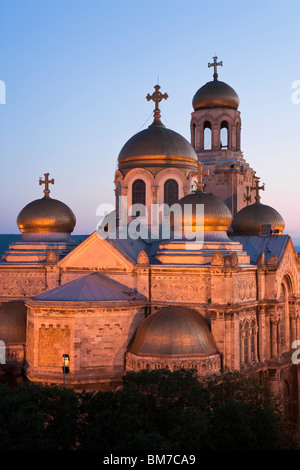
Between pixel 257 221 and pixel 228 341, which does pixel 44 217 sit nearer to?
pixel 257 221

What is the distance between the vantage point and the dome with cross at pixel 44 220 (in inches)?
1587

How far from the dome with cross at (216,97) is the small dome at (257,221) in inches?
462

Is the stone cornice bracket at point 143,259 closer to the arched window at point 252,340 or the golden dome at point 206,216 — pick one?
the golden dome at point 206,216

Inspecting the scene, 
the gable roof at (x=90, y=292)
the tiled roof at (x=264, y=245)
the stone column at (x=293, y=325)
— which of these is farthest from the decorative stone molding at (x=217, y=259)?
the stone column at (x=293, y=325)

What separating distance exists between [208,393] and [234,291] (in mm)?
7612

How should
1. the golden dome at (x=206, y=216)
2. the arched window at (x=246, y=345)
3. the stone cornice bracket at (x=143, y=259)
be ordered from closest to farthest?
1. the stone cornice bracket at (x=143, y=259)
2. the arched window at (x=246, y=345)
3. the golden dome at (x=206, y=216)

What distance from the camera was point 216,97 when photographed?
49.5 m

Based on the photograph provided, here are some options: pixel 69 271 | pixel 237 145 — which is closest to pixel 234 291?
pixel 69 271

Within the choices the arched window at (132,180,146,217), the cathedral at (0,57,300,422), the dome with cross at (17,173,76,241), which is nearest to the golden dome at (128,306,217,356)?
the cathedral at (0,57,300,422)

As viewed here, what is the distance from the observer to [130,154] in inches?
1569
